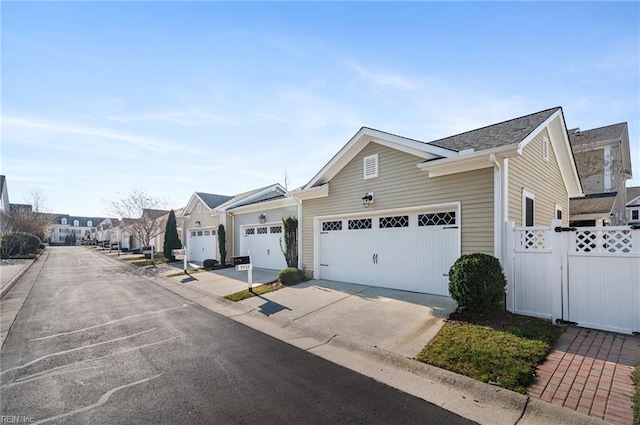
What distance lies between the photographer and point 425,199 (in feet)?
27.5

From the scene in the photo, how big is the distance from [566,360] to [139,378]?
6458 mm

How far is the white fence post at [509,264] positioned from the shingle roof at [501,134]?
78.3 inches

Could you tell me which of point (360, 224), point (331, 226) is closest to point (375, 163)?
point (360, 224)

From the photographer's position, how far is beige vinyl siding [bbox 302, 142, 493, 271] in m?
7.32

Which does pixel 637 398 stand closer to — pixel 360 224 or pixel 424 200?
pixel 424 200

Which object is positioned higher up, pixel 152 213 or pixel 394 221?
pixel 152 213

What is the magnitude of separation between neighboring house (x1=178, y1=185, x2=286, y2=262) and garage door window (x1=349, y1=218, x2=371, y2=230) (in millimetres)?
8859

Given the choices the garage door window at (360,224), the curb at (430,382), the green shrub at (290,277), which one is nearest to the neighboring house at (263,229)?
the green shrub at (290,277)

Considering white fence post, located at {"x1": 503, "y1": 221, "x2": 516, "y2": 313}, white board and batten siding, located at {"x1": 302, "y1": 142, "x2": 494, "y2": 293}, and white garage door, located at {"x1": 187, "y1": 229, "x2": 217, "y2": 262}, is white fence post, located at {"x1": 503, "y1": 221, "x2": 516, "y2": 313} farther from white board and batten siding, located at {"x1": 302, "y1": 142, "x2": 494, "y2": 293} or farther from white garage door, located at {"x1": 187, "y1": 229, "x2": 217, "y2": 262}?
white garage door, located at {"x1": 187, "y1": 229, "x2": 217, "y2": 262}

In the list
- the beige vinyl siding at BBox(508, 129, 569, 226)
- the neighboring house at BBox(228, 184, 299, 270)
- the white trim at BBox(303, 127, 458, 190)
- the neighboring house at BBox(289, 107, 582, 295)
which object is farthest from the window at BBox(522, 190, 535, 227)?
the neighboring house at BBox(228, 184, 299, 270)

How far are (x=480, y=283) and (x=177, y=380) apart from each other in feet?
18.9

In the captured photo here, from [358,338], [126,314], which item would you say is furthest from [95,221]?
[358,338]

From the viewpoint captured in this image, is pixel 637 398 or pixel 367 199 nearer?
pixel 637 398

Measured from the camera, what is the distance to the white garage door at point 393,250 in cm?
807
